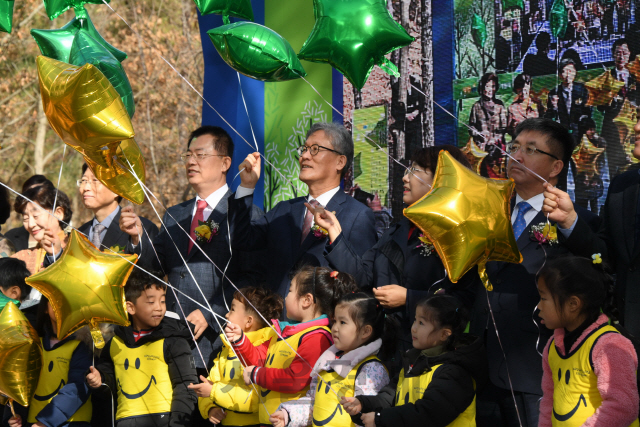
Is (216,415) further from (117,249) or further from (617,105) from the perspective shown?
(617,105)

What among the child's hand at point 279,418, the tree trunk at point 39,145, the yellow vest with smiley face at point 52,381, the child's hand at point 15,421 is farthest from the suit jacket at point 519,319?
the tree trunk at point 39,145

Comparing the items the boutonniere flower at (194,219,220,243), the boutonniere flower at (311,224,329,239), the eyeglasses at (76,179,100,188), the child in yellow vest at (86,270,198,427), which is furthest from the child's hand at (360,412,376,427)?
the eyeglasses at (76,179,100,188)

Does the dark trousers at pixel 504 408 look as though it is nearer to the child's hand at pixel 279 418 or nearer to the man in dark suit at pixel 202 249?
the child's hand at pixel 279 418

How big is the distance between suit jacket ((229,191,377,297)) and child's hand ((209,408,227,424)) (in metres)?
0.67

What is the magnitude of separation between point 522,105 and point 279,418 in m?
2.07

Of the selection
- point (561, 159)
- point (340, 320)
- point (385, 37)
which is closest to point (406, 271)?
point (340, 320)

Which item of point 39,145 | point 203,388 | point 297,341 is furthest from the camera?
point 39,145

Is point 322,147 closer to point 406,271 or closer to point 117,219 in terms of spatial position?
point 406,271

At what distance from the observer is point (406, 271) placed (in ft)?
10.6

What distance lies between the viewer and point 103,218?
4352 mm

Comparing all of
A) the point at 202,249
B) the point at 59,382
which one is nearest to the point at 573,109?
the point at 202,249

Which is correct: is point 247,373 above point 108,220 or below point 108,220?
below

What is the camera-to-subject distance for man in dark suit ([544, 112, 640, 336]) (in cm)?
262

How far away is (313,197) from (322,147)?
0.89 ft
